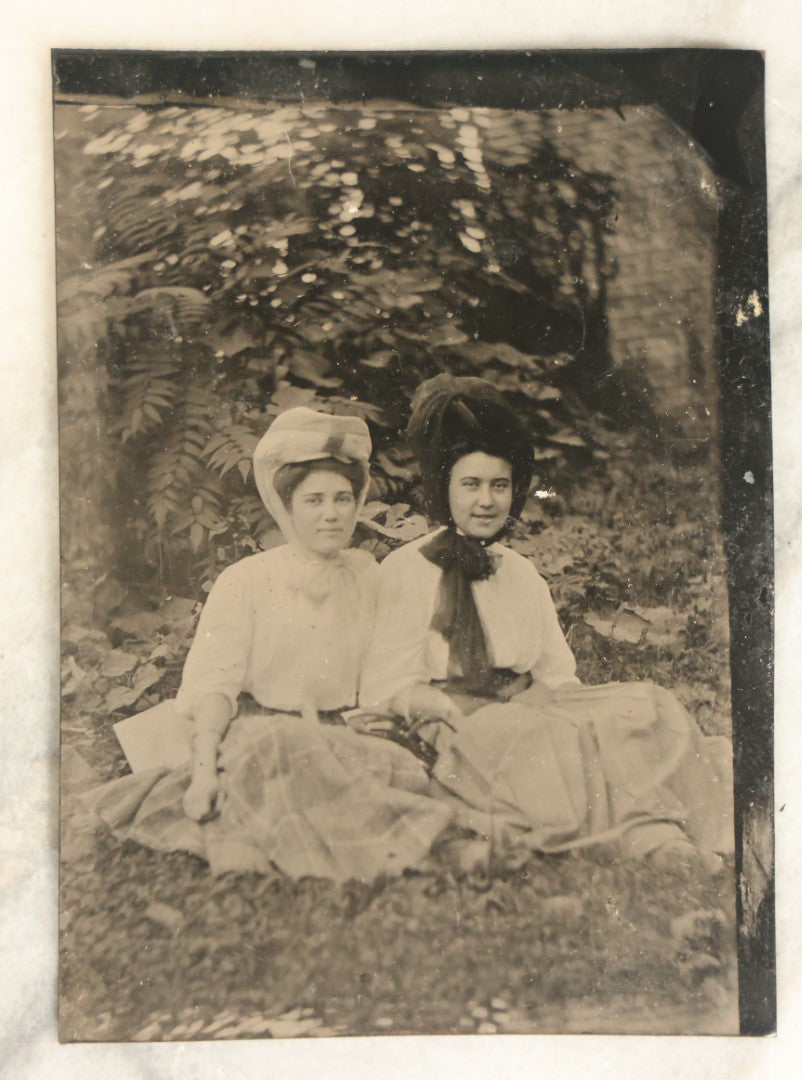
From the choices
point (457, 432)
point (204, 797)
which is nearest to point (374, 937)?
point (204, 797)

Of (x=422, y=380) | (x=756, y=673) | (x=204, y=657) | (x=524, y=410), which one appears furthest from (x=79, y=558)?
(x=756, y=673)

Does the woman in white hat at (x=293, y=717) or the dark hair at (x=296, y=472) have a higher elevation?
the dark hair at (x=296, y=472)

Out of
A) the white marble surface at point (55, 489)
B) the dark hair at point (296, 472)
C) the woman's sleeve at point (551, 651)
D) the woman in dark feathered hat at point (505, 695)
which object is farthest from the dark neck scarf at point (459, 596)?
the white marble surface at point (55, 489)

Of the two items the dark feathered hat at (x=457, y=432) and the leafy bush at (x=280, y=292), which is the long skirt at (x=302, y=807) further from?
the dark feathered hat at (x=457, y=432)

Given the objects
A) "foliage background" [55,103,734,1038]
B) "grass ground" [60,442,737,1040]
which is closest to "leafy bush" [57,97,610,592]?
"foliage background" [55,103,734,1038]

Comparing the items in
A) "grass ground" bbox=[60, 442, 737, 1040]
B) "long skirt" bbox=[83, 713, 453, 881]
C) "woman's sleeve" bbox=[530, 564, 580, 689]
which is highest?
"woman's sleeve" bbox=[530, 564, 580, 689]

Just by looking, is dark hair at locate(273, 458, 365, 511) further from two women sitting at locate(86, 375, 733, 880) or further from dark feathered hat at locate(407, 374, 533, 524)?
dark feathered hat at locate(407, 374, 533, 524)

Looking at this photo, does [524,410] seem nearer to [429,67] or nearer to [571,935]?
[429,67]
